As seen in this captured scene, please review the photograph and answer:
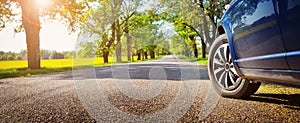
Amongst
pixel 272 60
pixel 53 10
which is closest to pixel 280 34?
pixel 272 60

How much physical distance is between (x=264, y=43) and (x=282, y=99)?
110cm

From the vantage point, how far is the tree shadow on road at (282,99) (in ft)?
8.49

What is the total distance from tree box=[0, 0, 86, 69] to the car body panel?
13.0 meters

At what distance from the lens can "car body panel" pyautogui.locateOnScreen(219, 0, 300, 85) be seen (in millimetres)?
1892

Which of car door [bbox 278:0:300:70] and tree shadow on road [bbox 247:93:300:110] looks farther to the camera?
tree shadow on road [bbox 247:93:300:110]

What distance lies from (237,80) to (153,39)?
135ft

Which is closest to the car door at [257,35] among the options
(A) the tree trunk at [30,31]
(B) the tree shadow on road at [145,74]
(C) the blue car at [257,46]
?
(C) the blue car at [257,46]

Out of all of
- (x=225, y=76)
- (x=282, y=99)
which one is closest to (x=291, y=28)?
(x=282, y=99)

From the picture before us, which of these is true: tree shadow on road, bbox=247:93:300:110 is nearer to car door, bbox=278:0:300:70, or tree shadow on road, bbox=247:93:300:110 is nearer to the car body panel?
the car body panel

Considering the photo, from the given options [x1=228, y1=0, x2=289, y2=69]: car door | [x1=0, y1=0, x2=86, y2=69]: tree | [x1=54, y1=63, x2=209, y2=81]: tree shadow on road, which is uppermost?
[x1=0, y1=0, x2=86, y2=69]: tree

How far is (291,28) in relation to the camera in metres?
1.82

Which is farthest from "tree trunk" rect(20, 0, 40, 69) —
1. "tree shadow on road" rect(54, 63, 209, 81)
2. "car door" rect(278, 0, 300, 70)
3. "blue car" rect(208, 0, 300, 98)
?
"car door" rect(278, 0, 300, 70)

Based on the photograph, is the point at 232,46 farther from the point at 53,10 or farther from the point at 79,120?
the point at 53,10

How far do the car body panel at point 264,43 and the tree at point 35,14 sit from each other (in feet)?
42.5
